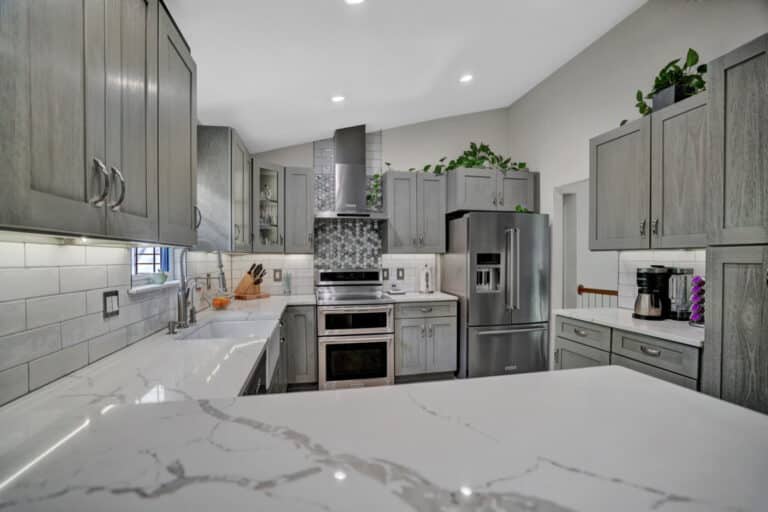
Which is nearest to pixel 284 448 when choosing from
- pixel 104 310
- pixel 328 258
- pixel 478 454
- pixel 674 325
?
pixel 478 454

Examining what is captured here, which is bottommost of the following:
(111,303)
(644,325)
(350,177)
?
(644,325)

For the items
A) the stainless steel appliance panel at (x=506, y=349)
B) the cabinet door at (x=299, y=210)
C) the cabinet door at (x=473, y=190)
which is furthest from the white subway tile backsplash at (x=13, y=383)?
the cabinet door at (x=473, y=190)

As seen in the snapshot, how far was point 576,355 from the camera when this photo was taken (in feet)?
7.84

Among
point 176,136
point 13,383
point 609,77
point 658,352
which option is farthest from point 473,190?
point 13,383

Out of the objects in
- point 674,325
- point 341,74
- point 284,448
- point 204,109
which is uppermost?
point 341,74

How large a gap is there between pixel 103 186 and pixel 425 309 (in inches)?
116

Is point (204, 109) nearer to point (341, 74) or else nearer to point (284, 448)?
point (341, 74)

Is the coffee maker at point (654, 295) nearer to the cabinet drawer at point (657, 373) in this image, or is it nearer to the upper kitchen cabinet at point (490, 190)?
the cabinet drawer at point (657, 373)

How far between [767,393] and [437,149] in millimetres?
3447

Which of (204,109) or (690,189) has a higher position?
(204,109)

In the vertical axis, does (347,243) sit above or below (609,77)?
below

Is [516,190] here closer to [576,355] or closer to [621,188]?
[621,188]

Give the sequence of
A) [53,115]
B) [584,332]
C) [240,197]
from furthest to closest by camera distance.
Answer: [240,197]
[584,332]
[53,115]

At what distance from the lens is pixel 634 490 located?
0.42m
